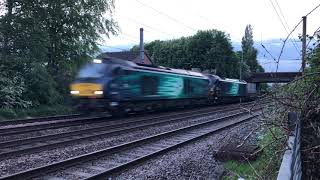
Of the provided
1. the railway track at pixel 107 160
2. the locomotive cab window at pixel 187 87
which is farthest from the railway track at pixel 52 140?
the locomotive cab window at pixel 187 87

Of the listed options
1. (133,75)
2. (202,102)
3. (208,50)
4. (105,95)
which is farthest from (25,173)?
(208,50)

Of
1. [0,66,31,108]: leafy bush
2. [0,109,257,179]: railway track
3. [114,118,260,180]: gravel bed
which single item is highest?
[0,66,31,108]: leafy bush

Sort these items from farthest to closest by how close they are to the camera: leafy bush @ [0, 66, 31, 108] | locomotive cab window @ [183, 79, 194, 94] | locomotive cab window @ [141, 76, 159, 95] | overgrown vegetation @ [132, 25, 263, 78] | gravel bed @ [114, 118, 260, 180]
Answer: overgrown vegetation @ [132, 25, 263, 78]
locomotive cab window @ [183, 79, 194, 94]
leafy bush @ [0, 66, 31, 108]
locomotive cab window @ [141, 76, 159, 95]
gravel bed @ [114, 118, 260, 180]

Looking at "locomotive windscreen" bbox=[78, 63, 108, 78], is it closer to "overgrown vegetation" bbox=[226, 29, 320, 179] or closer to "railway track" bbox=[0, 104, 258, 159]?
"railway track" bbox=[0, 104, 258, 159]

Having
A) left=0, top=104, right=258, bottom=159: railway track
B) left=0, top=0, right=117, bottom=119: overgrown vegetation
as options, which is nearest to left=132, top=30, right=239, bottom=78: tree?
left=0, top=0, right=117, bottom=119: overgrown vegetation

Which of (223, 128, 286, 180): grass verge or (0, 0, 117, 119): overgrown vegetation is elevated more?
(0, 0, 117, 119): overgrown vegetation

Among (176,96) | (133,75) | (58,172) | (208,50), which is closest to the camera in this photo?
(58,172)

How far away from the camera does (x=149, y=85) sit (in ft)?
78.1

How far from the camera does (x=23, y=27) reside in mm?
26641

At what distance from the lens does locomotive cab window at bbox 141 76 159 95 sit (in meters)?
23.1

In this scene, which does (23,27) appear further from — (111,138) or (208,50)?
(208,50)

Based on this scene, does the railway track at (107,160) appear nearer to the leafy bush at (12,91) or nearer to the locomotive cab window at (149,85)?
→ the locomotive cab window at (149,85)

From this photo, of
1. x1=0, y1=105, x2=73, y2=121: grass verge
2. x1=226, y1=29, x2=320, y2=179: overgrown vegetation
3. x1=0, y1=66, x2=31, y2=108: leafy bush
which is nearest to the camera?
x1=226, y1=29, x2=320, y2=179: overgrown vegetation

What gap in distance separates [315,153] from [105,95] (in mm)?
15202
